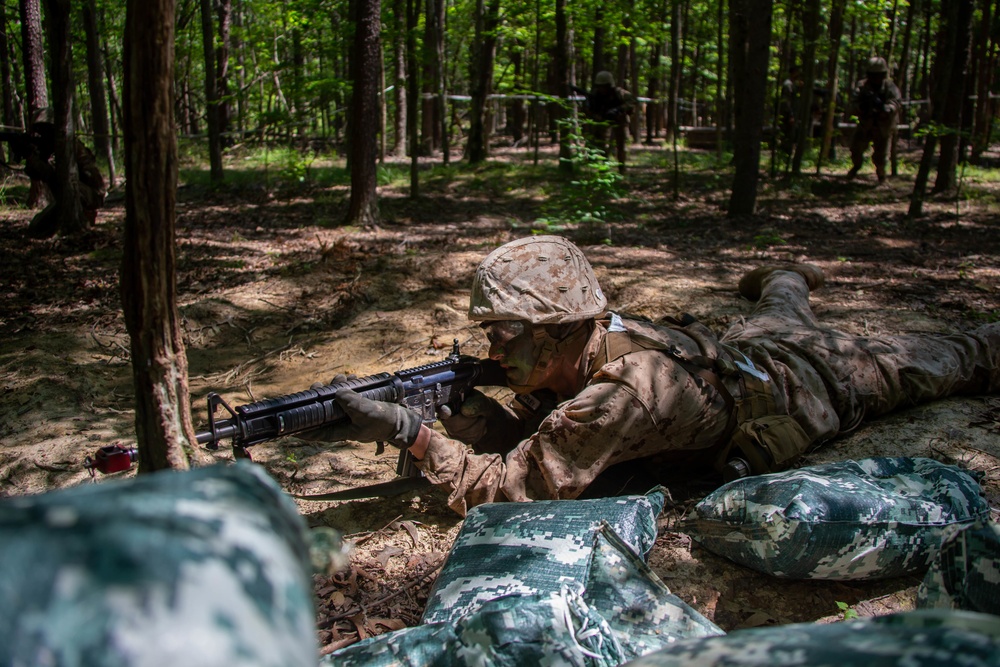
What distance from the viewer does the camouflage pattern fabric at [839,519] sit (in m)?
2.44

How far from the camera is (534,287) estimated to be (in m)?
3.09

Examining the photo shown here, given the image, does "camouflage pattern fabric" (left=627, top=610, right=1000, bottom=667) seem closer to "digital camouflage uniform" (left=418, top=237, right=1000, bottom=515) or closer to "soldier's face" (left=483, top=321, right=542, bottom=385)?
"digital camouflage uniform" (left=418, top=237, right=1000, bottom=515)

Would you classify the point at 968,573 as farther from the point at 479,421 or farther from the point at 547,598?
the point at 479,421

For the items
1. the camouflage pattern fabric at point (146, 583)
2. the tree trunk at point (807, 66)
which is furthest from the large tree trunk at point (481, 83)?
the camouflage pattern fabric at point (146, 583)

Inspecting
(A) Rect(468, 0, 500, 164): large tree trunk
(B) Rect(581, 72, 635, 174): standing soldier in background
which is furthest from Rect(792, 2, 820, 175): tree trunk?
(A) Rect(468, 0, 500, 164): large tree trunk

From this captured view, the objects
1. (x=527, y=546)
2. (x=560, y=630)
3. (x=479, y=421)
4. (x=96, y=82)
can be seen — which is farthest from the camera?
(x=96, y=82)

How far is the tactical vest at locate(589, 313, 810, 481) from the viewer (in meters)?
3.08

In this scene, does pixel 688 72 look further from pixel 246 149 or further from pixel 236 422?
pixel 236 422

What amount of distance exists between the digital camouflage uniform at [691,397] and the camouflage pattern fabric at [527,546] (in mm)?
358

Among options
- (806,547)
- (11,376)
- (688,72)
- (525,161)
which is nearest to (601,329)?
(806,547)

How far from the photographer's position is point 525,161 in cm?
1508

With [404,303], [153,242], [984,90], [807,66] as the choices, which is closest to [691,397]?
[153,242]

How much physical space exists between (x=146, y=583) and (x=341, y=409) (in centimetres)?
221

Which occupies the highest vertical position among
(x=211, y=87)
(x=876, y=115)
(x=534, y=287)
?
(x=211, y=87)
